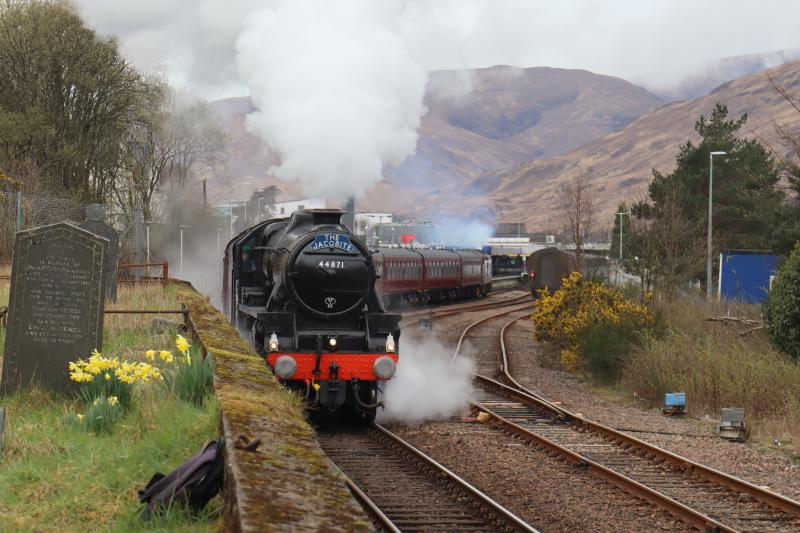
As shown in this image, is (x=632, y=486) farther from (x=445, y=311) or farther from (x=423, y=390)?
(x=445, y=311)

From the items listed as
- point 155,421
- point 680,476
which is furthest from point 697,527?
point 155,421

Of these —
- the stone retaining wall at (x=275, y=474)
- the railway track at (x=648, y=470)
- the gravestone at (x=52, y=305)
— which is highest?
the gravestone at (x=52, y=305)

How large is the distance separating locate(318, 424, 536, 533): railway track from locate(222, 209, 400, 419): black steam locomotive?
87 cm

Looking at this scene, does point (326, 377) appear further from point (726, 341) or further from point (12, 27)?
point (12, 27)

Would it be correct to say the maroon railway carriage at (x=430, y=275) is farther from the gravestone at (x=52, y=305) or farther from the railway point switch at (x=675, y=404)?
the gravestone at (x=52, y=305)

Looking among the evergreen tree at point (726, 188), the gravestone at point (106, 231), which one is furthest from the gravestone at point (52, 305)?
the evergreen tree at point (726, 188)

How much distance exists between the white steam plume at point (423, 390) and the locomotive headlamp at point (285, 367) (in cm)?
234

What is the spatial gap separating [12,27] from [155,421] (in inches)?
1148

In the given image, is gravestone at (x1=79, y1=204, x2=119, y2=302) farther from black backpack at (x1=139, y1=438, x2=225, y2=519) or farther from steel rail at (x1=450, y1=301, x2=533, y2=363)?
black backpack at (x1=139, y1=438, x2=225, y2=519)

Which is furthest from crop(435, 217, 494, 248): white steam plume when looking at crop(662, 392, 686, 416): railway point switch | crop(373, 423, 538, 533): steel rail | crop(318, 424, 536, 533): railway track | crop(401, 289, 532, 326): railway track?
crop(373, 423, 538, 533): steel rail

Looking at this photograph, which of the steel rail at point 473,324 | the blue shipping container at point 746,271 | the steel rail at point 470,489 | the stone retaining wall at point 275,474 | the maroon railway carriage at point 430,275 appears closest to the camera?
the stone retaining wall at point 275,474

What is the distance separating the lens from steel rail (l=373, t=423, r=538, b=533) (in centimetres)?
834

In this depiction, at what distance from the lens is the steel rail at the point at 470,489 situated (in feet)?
27.3

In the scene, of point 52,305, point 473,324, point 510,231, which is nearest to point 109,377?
point 52,305
